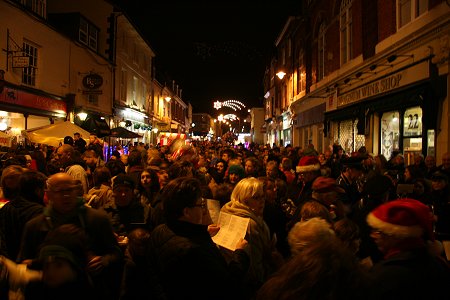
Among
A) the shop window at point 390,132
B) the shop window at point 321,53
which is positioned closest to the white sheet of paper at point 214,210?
the shop window at point 390,132

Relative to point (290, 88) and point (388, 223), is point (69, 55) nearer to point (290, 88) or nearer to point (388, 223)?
point (290, 88)

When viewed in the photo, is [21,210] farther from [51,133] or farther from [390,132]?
[390,132]

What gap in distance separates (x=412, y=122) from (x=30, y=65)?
49.1ft

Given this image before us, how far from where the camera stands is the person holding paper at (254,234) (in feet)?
11.5

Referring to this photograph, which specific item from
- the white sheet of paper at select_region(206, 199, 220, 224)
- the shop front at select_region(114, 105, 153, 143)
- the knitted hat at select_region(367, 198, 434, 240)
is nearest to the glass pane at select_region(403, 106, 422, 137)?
the white sheet of paper at select_region(206, 199, 220, 224)

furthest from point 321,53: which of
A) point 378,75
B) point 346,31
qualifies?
point 378,75

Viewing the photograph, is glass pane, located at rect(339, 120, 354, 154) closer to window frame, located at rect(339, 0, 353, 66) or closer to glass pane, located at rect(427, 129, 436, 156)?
window frame, located at rect(339, 0, 353, 66)

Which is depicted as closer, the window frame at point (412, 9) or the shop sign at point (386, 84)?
the window frame at point (412, 9)

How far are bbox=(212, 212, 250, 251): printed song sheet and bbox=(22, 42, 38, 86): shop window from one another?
16319 mm

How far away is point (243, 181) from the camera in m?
4.11

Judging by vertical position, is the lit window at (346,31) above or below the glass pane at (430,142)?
above

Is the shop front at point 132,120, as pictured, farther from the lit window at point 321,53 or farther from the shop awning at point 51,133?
the shop awning at point 51,133

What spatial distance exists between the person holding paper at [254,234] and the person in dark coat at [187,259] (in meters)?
0.39

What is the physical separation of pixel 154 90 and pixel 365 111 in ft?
101
